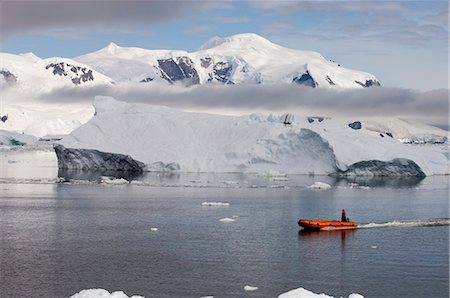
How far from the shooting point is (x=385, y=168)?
6462 cm

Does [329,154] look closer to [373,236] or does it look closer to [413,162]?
[413,162]

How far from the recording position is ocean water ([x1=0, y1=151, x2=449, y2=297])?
2245 centimetres

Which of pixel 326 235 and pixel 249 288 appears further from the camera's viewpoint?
pixel 326 235

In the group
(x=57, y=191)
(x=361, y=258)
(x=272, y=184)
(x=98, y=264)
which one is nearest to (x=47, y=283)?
(x=98, y=264)

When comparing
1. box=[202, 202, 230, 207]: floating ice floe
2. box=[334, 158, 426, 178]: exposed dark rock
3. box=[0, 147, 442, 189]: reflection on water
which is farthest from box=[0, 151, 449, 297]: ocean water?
box=[334, 158, 426, 178]: exposed dark rock

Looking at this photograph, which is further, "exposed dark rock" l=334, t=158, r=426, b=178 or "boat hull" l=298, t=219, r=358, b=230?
"exposed dark rock" l=334, t=158, r=426, b=178

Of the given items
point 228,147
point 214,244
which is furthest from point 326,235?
point 228,147

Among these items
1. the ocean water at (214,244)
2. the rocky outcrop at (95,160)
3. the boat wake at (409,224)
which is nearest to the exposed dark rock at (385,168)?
the ocean water at (214,244)

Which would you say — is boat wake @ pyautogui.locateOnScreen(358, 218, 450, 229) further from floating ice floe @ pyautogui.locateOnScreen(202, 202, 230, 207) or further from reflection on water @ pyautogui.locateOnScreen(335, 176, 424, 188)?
reflection on water @ pyautogui.locateOnScreen(335, 176, 424, 188)

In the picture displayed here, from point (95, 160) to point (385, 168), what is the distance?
25369 mm

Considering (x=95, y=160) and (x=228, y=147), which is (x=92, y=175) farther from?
(x=228, y=147)

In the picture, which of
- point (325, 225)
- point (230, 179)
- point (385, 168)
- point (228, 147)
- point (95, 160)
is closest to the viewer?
point (325, 225)

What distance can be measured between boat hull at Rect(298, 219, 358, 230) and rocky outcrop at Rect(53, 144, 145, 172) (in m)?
32.6

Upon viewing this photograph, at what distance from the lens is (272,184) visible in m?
58.8
